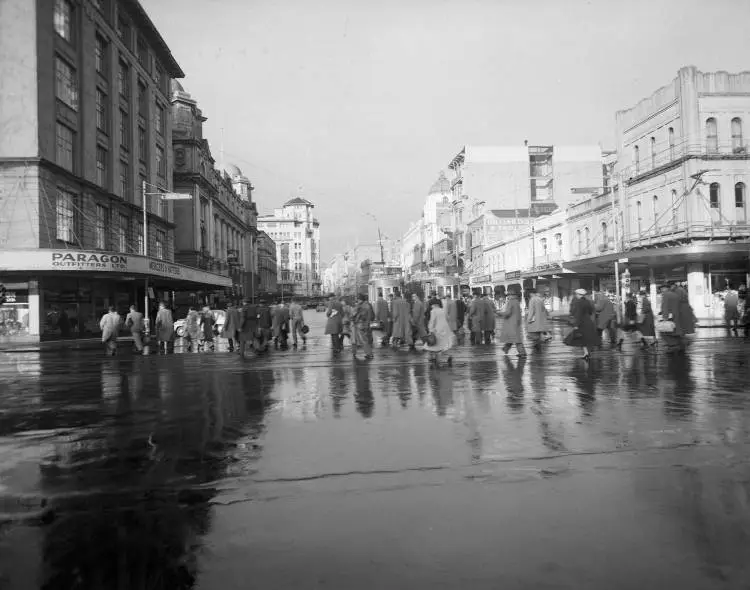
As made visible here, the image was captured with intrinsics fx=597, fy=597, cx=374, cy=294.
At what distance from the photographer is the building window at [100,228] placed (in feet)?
115

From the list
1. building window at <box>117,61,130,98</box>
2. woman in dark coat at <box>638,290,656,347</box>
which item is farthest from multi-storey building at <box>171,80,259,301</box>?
woman in dark coat at <box>638,290,656,347</box>

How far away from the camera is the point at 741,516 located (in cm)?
418

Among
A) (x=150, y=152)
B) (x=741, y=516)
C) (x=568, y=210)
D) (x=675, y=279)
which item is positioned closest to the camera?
(x=741, y=516)

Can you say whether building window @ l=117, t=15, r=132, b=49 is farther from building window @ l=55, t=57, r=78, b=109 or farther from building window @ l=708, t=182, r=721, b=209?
building window @ l=708, t=182, r=721, b=209

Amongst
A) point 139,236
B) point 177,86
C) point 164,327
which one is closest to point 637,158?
point 164,327

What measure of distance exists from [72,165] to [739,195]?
38.1 metres

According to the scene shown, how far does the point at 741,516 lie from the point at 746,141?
38348mm

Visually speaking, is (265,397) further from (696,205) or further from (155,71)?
(155,71)

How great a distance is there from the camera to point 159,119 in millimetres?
49156

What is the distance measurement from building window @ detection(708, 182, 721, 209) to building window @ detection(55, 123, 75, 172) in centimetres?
3611

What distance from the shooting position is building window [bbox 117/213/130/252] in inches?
1523

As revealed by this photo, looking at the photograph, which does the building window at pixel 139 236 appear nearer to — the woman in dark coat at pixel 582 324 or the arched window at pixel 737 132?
the woman in dark coat at pixel 582 324

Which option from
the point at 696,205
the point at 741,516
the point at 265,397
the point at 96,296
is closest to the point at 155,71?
the point at 96,296

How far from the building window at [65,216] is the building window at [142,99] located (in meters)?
14.7
